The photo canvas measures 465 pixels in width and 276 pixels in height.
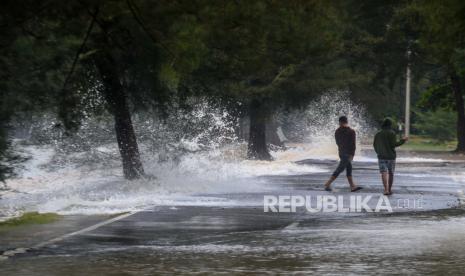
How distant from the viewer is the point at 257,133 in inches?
1759

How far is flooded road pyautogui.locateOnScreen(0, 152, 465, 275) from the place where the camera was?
1102cm

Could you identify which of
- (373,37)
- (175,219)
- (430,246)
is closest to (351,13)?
(373,37)

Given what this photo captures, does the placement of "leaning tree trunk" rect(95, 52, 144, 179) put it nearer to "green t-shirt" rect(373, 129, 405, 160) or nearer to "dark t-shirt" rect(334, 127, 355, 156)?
"dark t-shirt" rect(334, 127, 355, 156)

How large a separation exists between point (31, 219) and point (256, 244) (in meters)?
4.84

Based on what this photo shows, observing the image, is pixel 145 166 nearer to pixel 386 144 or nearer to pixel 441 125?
pixel 386 144

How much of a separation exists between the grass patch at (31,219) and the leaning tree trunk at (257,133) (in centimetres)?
2599

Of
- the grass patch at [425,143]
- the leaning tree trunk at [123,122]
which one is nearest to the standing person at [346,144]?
the leaning tree trunk at [123,122]

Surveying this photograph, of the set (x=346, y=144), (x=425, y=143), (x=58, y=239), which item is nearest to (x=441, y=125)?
(x=425, y=143)

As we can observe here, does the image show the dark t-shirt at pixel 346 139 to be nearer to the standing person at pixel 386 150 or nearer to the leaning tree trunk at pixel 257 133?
the standing person at pixel 386 150

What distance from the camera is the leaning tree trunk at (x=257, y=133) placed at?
4319cm

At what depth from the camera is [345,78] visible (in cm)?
4384

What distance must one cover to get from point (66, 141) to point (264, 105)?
1315 centimetres

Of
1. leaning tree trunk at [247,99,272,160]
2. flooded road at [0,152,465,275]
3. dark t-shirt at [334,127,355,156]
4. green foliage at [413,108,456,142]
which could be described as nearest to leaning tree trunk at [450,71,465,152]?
leaning tree trunk at [247,99,272,160]

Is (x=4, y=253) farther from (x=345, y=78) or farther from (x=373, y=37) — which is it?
(x=373, y=37)
